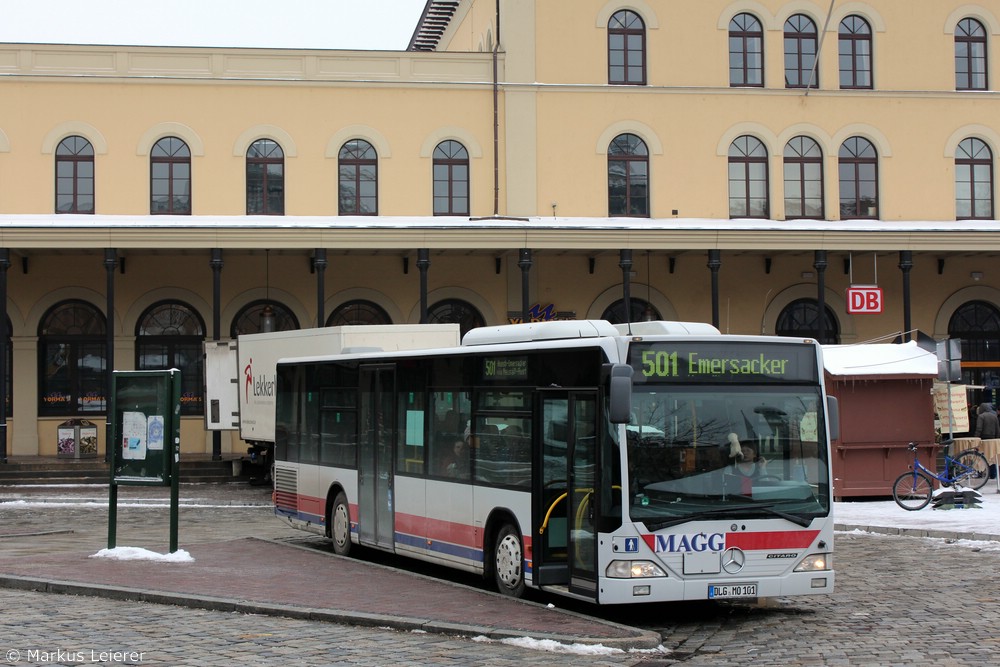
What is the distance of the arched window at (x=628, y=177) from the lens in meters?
33.4

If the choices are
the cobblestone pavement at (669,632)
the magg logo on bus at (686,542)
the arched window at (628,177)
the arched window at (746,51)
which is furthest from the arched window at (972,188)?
the magg logo on bus at (686,542)

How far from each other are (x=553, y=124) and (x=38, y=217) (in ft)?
40.3

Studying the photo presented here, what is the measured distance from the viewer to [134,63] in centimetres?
3238

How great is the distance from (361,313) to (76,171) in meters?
7.46

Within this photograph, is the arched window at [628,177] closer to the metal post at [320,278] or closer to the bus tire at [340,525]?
the metal post at [320,278]

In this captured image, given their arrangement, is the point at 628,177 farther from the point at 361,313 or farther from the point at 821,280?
the point at 361,313

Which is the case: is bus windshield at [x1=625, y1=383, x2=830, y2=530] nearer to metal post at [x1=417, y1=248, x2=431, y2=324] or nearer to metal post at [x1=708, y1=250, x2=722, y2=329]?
metal post at [x1=417, y1=248, x2=431, y2=324]

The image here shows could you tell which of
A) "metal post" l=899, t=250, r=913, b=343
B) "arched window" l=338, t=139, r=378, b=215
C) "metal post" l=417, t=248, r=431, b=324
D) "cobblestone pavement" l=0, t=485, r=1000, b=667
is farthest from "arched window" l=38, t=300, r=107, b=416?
"cobblestone pavement" l=0, t=485, r=1000, b=667

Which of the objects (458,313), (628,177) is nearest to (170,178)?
(458,313)

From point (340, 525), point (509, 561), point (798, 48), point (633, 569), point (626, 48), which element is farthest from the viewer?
point (798, 48)

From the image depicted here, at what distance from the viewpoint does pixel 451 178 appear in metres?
33.2

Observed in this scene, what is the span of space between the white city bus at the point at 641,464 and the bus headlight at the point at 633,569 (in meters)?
0.01

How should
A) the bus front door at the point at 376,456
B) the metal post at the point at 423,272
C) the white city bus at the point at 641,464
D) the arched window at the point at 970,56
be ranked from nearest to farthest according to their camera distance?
the white city bus at the point at 641,464 < the bus front door at the point at 376,456 < the metal post at the point at 423,272 < the arched window at the point at 970,56

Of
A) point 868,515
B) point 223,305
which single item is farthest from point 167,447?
point 223,305
